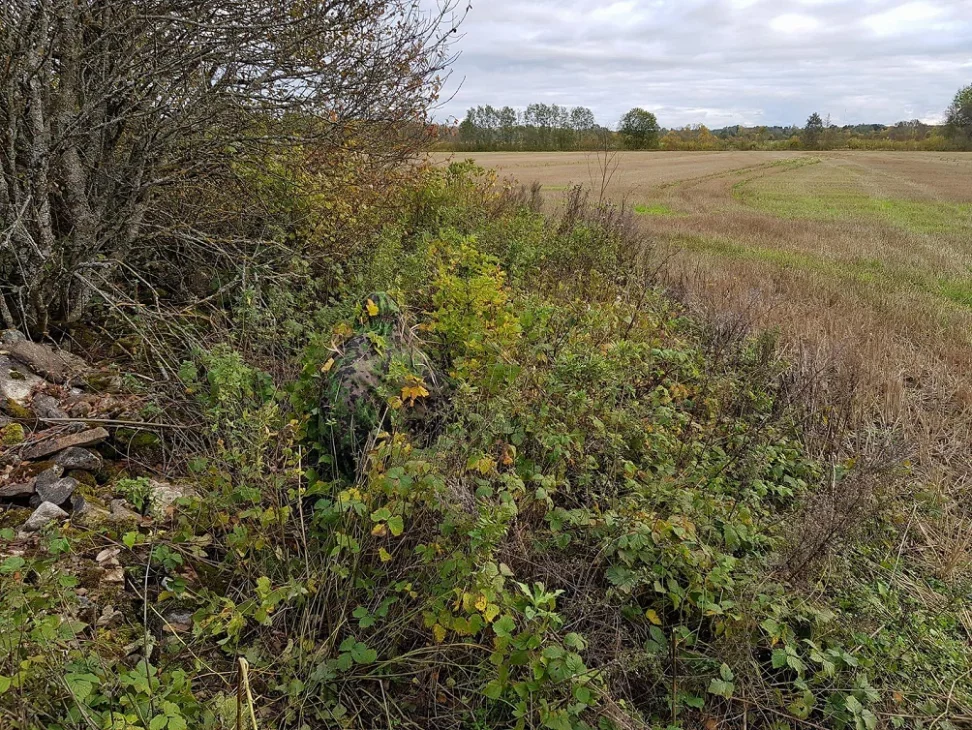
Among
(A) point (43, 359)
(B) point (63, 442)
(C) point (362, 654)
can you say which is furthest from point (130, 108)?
(C) point (362, 654)

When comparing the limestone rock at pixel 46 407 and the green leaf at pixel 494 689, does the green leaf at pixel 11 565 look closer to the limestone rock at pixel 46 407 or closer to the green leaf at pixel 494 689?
the limestone rock at pixel 46 407

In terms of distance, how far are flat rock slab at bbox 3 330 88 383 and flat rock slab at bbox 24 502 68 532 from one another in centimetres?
120

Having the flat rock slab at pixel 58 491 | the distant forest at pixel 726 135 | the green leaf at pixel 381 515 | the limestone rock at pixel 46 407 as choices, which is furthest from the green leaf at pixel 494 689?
the distant forest at pixel 726 135

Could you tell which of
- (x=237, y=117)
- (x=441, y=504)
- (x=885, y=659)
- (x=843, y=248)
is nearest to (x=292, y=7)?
(x=237, y=117)

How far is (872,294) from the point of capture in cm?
775

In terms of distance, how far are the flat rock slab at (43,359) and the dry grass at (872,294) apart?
498 centimetres

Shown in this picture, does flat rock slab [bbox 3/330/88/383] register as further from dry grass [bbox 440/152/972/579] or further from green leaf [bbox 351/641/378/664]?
dry grass [bbox 440/152/972/579]

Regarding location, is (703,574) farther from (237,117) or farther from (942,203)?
(942,203)

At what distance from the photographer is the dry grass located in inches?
159

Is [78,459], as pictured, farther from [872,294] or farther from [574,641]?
[872,294]

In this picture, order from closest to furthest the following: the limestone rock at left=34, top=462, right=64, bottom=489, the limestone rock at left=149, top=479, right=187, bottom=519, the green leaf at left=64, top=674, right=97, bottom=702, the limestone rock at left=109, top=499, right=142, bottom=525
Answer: the green leaf at left=64, top=674, right=97, bottom=702 → the limestone rock at left=149, top=479, right=187, bottom=519 → the limestone rock at left=109, top=499, right=142, bottom=525 → the limestone rock at left=34, top=462, right=64, bottom=489

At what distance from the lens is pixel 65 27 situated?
3676 mm

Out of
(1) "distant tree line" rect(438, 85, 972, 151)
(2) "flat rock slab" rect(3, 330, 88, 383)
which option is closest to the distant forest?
(1) "distant tree line" rect(438, 85, 972, 151)

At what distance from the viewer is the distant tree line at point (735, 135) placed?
50438 millimetres
